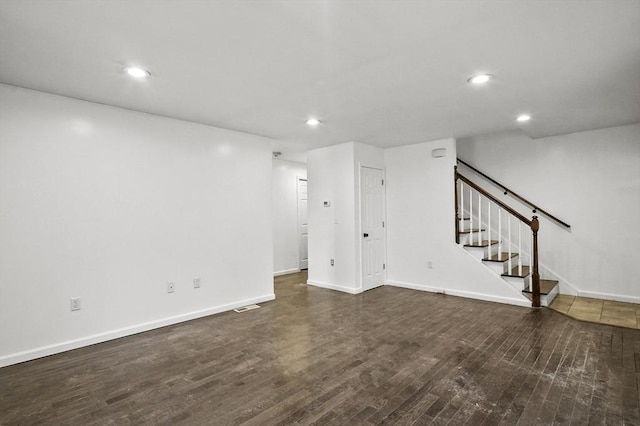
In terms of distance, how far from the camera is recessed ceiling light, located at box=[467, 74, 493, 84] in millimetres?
2826

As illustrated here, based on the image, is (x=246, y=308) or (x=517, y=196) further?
(x=517, y=196)

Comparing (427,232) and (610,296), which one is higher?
(427,232)

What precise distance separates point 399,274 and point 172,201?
3984 mm

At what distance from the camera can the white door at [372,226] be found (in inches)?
216

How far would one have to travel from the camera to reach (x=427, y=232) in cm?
543

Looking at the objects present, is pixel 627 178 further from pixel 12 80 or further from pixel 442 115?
pixel 12 80

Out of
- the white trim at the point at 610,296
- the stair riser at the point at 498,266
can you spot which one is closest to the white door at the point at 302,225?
the stair riser at the point at 498,266

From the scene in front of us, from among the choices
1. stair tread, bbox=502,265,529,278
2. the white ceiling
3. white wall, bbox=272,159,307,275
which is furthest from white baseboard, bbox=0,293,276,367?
stair tread, bbox=502,265,529,278

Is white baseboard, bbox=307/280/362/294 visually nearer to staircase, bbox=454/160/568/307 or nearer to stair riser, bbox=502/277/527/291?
staircase, bbox=454/160/568/307

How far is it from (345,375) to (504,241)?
4217 mm

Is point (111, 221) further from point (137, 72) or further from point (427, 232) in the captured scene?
point (427, 232)

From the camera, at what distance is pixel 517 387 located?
7.87 feet

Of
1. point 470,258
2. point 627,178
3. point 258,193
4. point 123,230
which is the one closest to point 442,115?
point 470,258

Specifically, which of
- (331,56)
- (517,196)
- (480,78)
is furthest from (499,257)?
(331,56)
